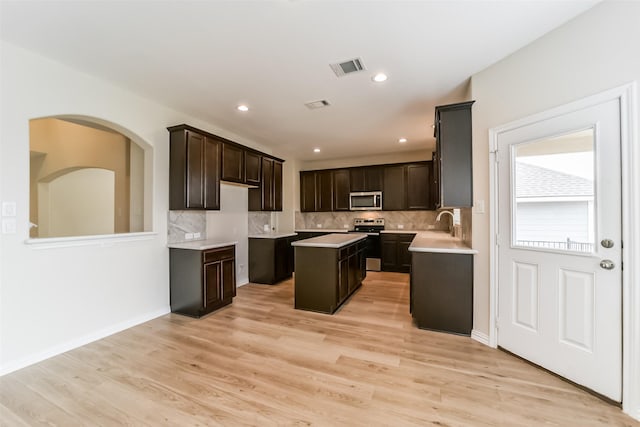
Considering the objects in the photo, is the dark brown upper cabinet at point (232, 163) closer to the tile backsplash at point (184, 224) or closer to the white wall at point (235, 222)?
the white wall at point (235, 222)

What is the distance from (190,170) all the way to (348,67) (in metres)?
2.39

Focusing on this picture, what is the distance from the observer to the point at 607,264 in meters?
1.78

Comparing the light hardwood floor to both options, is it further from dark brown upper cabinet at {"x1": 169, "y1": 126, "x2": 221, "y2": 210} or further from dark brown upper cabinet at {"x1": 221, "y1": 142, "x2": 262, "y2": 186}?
dark brown upper cabinet at {"x1": 221, "y1": 142, "x2": 262, "y2": 186}

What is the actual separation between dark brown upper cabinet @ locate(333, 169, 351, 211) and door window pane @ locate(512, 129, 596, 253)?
4.31m

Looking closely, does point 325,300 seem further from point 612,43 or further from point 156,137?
point 612,43

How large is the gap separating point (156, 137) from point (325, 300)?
3092mm

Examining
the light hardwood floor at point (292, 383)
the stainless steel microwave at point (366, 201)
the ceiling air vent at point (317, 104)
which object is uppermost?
the ceiling air vent at point (317, 104)

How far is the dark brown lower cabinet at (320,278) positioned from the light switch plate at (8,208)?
2.74 metres

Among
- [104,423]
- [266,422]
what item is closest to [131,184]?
[104,423]

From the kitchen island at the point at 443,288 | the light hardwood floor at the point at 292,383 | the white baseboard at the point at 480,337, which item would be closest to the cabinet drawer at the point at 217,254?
the light hardwood floor at the point at 292,383

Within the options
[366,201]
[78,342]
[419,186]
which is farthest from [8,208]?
[419,186]

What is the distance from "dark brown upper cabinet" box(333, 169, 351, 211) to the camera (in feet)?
21.5

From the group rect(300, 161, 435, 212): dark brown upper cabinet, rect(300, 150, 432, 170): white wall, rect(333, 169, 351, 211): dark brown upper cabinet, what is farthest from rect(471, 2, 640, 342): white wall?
rect(333, 169, 351, 211): dark brown upper cabinet

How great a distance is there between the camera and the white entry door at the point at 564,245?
1.78 metres
